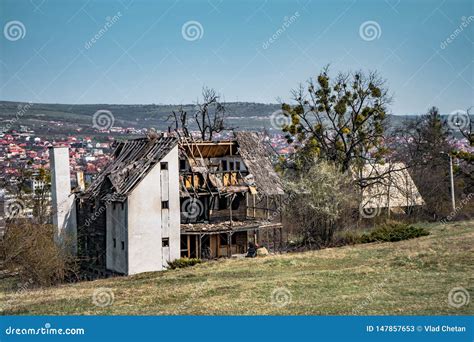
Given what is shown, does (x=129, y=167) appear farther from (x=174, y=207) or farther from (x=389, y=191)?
(x=389, y=191)

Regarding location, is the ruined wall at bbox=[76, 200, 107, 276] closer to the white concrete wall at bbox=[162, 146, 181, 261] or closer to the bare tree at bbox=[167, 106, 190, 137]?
the white concrete wall at bbox=[162, 146, 181, 261]

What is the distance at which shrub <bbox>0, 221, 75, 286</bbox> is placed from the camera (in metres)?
29.9

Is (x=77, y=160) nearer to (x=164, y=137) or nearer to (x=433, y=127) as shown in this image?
(x=164, y=137)

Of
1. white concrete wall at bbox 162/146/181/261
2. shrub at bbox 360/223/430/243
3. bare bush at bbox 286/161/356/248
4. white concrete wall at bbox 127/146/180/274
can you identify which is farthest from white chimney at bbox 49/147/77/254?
shrub at bbox 360/223/430/243

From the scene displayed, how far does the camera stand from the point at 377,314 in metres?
20.3

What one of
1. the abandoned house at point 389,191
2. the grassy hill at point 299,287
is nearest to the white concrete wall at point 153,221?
the grassy hill at point 299,287

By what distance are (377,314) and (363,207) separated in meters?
30.8

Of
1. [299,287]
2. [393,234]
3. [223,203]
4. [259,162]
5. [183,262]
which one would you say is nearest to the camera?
[299,287]

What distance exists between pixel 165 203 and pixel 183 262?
334 centimetres

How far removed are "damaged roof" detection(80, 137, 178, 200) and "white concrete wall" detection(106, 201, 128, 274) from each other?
29.5 inches

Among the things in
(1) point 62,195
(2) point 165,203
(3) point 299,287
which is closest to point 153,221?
(2) point 165,203

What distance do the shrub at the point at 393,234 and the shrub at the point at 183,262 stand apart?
953cm

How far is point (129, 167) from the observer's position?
3828 centimetres

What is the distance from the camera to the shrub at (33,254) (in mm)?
29891
